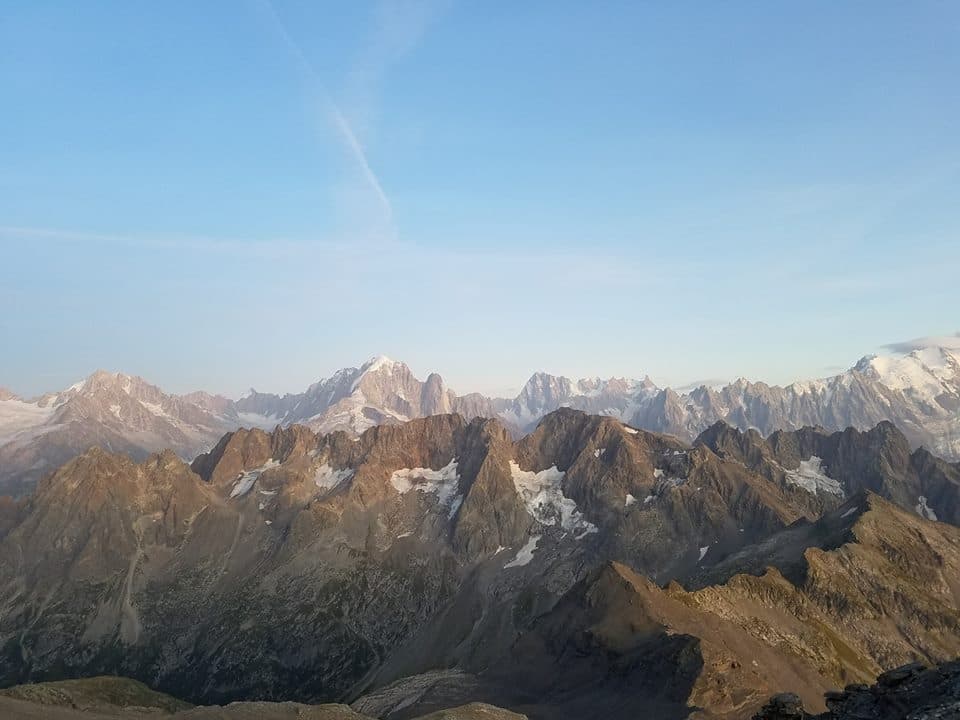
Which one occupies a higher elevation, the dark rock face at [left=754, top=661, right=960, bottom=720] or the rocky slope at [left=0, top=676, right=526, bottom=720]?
the dark rock face at [left=754, top=661, right=960, bottom=720]

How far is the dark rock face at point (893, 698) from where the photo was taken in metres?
51.1

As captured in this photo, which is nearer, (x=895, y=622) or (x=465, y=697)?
(x=465, y=697)

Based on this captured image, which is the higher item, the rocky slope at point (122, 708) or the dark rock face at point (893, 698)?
the dark rock face at point (893, 698)

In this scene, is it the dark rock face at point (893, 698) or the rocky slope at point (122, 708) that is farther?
the rocky slope at point (122, 708)

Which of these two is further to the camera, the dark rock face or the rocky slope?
the rocky slope

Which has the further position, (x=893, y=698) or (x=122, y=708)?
(x=122, y=708)

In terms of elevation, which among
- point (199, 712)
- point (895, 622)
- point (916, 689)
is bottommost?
point (895, 622)

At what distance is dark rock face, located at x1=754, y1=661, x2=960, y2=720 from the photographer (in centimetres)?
5109

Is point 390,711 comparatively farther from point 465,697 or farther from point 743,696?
point 743,696

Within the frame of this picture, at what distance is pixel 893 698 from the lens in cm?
5434

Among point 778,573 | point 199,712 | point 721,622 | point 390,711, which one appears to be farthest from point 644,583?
point 199,712

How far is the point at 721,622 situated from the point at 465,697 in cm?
6088

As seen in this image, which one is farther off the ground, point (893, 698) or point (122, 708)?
point (893, 698)

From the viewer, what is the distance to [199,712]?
346 ft
